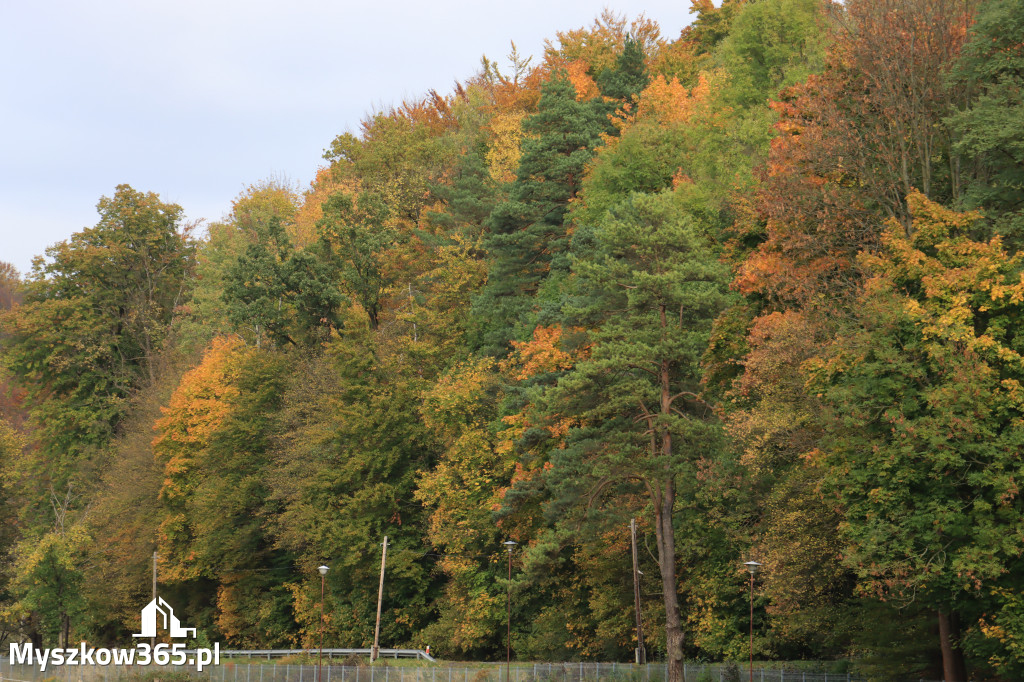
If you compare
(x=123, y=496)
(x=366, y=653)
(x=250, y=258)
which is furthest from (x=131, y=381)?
(x=366, y=653)

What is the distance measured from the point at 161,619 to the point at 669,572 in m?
38.0

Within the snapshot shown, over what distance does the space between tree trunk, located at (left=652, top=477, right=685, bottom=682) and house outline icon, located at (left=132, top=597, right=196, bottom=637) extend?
103 feet

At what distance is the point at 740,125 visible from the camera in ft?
145

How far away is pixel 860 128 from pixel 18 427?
80.5 meters

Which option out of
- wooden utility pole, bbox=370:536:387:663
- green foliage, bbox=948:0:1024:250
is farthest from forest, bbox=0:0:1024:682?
wooden utility pole, bbox=370:536:387:663

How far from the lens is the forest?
26.5 metres

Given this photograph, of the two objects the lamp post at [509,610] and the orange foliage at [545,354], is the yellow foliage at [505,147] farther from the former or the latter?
the lamp post at [509,610]

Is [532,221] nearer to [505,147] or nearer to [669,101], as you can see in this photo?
[669,101]

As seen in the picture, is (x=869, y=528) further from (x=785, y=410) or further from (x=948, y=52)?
(x=948, y=52)

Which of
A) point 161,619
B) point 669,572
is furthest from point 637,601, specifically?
point 161,619

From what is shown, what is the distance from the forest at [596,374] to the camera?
2645 cm

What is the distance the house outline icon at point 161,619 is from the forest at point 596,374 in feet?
3.55

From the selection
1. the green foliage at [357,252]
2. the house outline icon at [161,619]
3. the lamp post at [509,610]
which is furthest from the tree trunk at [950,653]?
the house outline icon at [161,619]

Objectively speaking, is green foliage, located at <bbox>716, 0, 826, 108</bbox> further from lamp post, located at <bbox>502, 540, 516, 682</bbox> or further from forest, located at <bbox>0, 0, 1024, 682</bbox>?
lamp post, located at <bbox>502, 540, 516, 682</bbox>
